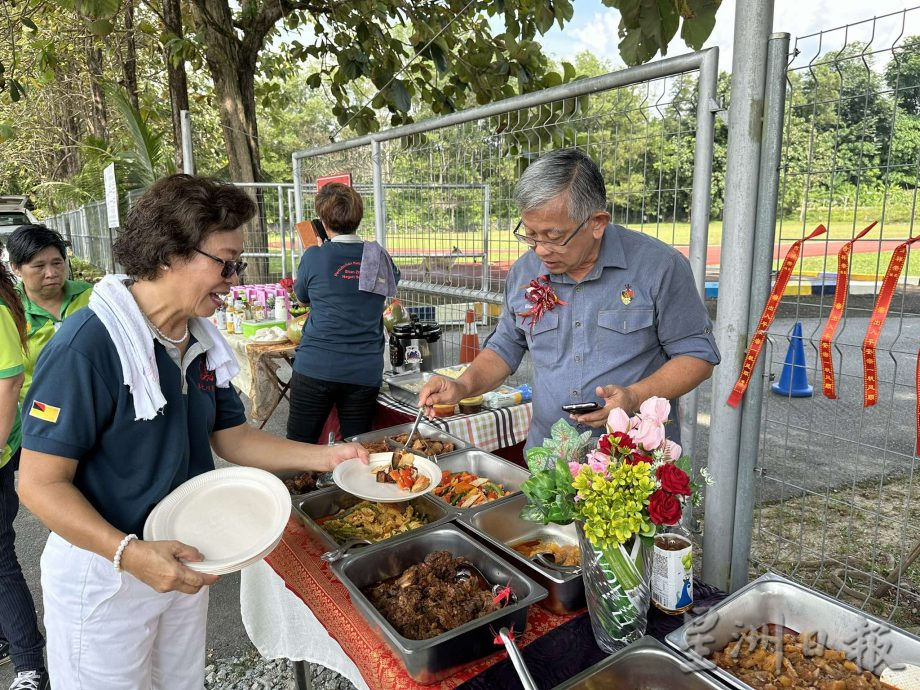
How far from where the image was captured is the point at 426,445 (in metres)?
2.64

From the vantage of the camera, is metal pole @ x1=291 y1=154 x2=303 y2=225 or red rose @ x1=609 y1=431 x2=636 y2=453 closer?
red rose @ x1=609 y1=431 x2=636 y2=453

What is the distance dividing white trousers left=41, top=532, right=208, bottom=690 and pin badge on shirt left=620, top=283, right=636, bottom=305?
5.47 feet

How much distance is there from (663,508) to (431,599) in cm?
67

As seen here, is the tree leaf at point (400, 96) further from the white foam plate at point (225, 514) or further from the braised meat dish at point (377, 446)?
the white foam plate at point (225, 514)

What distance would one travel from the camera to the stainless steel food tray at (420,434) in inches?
105

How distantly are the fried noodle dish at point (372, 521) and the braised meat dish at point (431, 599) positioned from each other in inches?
12.1

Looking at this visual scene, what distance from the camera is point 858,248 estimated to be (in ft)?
6.24

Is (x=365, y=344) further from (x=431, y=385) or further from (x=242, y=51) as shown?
(x=242, y=51)

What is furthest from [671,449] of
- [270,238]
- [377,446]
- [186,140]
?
[270,238]

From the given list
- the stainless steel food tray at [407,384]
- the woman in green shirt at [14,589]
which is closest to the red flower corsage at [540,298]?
the stainless steel food tray at [407,384]

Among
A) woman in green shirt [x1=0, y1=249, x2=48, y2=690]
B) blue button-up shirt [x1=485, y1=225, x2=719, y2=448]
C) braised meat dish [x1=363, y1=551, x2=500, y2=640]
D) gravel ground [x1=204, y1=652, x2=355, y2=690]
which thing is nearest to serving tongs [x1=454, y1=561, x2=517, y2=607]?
braised meat dish [x1=363, y1=551, x2=500, y2=640]

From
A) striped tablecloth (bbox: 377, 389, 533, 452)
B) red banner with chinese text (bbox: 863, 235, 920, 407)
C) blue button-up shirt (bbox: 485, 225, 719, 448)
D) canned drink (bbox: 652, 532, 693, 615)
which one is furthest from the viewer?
striped tablecloth (bbox: 377, 389, 533, 452)

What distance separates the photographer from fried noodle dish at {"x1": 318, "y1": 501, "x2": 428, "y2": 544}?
79.0 inches

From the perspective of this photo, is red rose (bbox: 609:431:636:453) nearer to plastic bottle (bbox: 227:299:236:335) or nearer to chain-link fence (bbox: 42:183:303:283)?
plastic bottle (bbox: 227:299:236:335)
